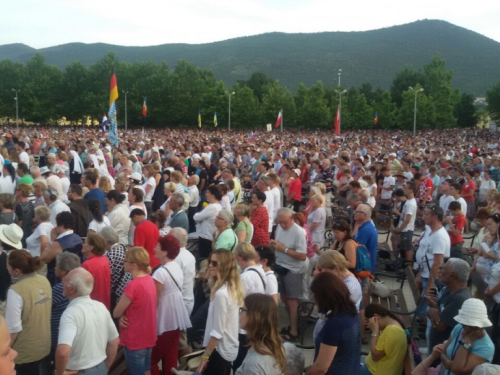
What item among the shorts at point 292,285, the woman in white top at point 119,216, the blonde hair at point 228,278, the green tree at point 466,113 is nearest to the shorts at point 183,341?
the blonde hair at point 228,278

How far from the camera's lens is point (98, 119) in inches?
3231

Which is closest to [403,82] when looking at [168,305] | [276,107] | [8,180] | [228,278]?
[276,107]

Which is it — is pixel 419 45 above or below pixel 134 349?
above

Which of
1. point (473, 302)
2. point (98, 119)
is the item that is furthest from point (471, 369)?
point (98, 119)

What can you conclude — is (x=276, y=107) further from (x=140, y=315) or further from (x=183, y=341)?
(x=140, y=315)

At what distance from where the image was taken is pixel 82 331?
4031 mm

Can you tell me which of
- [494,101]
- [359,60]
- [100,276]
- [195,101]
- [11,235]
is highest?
[359,60]

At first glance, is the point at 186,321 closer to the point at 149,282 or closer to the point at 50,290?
the point at 149,282

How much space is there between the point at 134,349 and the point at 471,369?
111 inches

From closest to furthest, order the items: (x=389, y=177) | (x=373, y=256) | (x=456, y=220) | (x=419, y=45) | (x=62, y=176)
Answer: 1. (x=373, y=256)
2. (x=456, y=220)
3. (x=62, y=176)
4. (x=389, y=177)
5. (x=419, y=45)

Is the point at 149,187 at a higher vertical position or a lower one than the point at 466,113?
lower

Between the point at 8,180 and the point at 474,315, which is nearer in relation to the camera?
the point at 474,315

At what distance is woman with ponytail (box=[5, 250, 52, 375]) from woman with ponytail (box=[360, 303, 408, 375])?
2.96m

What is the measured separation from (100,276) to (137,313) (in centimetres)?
77
